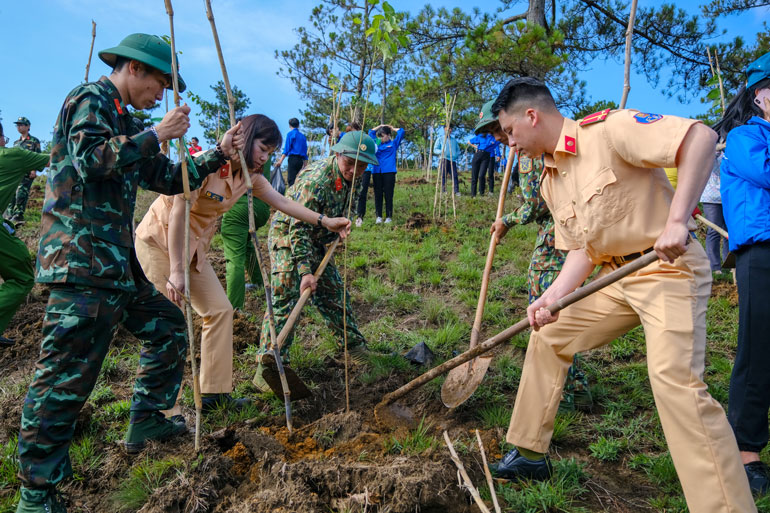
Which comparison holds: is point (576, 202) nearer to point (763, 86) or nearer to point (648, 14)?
point (763, 86)

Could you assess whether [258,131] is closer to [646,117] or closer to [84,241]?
[84,241]

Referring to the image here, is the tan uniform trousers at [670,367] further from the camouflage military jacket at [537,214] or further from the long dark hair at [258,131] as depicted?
the long dark hair at [258,131]

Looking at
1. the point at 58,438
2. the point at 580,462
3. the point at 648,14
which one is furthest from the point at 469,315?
the point at 648,14

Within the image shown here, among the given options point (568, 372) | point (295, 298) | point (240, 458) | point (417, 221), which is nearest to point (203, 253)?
point (295, 298)

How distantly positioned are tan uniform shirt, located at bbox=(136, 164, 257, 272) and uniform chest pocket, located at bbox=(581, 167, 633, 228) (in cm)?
209

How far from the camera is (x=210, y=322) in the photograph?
324cm

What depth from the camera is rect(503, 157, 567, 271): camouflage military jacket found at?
3.36m

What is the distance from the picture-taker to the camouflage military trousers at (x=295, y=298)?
3607 millimetres

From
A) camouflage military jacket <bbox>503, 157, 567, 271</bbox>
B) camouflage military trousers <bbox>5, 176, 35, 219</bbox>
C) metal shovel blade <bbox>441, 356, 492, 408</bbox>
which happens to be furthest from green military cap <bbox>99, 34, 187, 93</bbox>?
camouflage military trousers <bbox>5, 176, 35, 219</bbox>

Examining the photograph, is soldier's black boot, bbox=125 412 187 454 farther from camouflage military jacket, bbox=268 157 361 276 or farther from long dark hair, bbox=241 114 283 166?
long dark hair, bbox=241 114 283 166

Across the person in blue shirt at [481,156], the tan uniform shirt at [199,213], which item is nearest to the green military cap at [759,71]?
the tan uniform shirt at [199,213]

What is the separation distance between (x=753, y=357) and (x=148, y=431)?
325 centimetres

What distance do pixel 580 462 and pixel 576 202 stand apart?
1.51 m

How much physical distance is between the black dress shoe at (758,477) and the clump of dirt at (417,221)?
630cm
